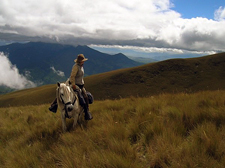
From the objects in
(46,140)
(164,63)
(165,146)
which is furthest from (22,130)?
(164,63)

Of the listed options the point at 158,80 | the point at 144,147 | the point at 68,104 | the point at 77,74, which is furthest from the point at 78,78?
the point at 158,80

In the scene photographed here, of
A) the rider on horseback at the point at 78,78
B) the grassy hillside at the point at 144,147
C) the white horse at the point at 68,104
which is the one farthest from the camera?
the rider on horseback at the point at 78,78

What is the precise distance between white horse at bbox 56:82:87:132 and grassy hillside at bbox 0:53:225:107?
87035 mm

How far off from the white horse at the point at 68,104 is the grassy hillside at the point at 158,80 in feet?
286

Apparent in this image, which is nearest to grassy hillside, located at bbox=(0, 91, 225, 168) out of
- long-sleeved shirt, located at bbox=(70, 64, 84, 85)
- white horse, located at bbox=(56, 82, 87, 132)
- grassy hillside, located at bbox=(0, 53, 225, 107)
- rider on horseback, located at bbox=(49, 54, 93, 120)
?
white horse, located at bbox=(56, 82, 87, 132)

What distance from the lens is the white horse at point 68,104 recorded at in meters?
5.77

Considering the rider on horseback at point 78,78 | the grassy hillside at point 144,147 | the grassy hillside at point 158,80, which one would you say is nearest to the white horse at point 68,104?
the rider on horseback at point 78,78

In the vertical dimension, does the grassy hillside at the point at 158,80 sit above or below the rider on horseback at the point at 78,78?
below

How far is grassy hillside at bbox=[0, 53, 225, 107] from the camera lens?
9862cm

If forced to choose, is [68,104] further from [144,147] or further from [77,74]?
[144,147]

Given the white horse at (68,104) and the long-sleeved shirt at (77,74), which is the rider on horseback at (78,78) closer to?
the long-sleeved shirt at (77,74)

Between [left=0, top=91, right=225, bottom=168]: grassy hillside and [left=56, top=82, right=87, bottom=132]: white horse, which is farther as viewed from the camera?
[left=56, top=82, right=87, bottom=132]: white horse

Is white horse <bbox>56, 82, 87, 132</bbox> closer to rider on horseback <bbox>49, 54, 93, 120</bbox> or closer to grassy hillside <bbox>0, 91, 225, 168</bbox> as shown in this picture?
rider on horseback <bbox>49, 54, 93, 120</bbox>

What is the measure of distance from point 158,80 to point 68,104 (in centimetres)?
10947
